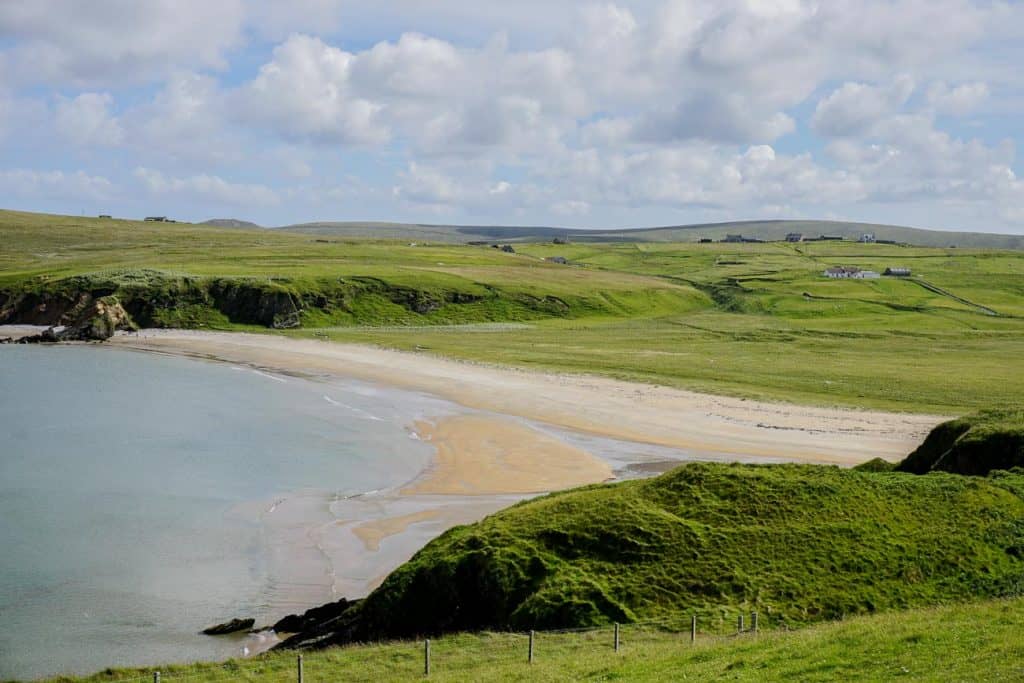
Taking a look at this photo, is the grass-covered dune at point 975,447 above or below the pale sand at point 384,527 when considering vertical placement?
above

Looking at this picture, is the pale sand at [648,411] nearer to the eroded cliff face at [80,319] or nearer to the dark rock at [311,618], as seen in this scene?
the eroded cliff face at [80,319]

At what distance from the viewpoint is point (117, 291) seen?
128500mm

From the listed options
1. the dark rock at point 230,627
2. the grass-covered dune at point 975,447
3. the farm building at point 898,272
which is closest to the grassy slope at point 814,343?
the farm building at point 898,272

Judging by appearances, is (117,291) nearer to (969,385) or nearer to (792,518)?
(969,385)

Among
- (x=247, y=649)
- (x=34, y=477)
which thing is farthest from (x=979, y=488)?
(x=34, y=477)

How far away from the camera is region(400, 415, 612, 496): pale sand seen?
47312 mm

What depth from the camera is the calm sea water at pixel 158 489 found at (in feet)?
98.5

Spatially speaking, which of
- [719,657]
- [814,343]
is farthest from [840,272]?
[719,657]

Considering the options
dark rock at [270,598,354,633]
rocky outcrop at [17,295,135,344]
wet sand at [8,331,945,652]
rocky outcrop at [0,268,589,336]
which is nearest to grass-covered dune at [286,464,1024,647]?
dark rock at [270,598,354,633]

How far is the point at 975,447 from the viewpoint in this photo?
33688mm

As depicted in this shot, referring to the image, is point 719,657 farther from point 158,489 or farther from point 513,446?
point 513,446

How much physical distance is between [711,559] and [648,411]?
130ft

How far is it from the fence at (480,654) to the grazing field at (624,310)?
157 ft

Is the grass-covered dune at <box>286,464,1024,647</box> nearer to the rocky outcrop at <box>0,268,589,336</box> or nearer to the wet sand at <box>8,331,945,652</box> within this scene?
the wet sand at <box>8,331,945,652</box>
